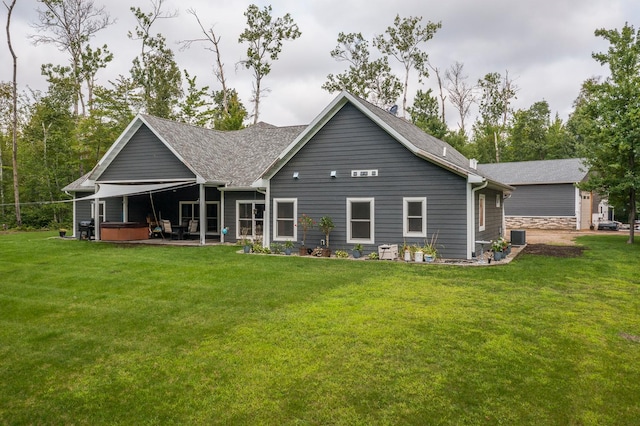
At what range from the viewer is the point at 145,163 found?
59.0 feet

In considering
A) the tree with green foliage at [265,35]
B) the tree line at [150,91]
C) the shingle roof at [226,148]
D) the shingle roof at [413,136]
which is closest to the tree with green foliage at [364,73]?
the tree line at [150,91]

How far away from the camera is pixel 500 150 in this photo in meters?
45.2

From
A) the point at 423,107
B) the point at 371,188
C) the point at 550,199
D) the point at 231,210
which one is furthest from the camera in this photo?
the point at 423,107

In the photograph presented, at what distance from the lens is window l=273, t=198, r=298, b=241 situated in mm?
14672

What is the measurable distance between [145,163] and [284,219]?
735 centimetres

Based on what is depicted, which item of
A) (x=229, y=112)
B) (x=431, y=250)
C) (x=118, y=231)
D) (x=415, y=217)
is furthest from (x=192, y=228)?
(x=229, y=112)

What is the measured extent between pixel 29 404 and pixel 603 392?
5.36 m

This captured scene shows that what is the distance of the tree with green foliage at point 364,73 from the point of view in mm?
36594

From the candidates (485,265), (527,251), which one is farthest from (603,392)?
(527,251)

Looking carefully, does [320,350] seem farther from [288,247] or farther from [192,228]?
[192,228]

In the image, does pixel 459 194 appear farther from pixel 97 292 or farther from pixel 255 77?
pixel 255 77

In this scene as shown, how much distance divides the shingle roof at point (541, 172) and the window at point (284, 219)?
17202 millimetres

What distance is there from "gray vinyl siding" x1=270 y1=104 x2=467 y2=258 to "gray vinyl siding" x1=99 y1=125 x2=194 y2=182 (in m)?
5.10

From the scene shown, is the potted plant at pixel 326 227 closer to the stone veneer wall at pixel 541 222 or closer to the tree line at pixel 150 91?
the tree line at pixel 150 91
